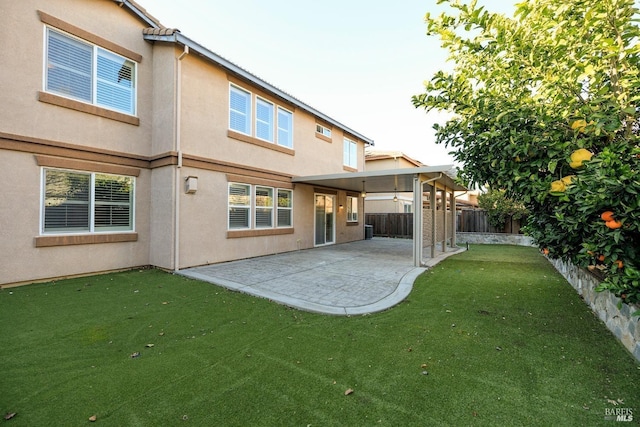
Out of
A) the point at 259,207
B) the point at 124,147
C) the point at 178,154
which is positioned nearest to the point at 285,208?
the point at 259,207

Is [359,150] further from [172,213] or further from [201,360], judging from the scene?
[201,360]

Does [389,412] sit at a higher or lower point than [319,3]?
lower

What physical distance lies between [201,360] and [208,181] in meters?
6.43

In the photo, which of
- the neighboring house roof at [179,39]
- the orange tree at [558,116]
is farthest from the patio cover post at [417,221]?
the neighboring house roof at [179,39]

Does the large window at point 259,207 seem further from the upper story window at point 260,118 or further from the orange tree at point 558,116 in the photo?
the orange tree at point 558,116

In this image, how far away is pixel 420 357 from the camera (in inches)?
140

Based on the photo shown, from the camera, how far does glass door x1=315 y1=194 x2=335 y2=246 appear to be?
14.0m

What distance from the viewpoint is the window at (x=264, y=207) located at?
35.5ft

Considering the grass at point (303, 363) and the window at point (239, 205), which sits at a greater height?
the window at point (239, 205)

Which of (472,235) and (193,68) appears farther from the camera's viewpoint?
(472,235)

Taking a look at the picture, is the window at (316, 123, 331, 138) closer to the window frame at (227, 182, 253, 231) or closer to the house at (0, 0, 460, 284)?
the house at (0, 0, 460, 284)

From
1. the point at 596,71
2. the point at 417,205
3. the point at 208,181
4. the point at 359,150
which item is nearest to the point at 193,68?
the point at 208,181

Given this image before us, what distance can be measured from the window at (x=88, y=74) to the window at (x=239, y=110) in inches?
110

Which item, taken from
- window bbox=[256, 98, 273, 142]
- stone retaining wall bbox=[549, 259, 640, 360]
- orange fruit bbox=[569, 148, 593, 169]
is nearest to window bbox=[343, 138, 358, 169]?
window bbox=[256, 98, 273, 142]
